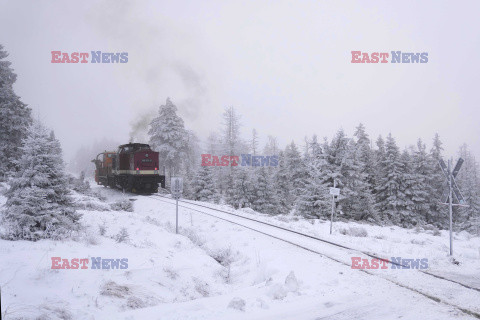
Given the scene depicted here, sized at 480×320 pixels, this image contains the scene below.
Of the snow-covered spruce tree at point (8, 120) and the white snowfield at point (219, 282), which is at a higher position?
the snow-covered spruce tree at point (8, 120)

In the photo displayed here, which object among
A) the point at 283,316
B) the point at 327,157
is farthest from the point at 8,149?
the point at 327,157

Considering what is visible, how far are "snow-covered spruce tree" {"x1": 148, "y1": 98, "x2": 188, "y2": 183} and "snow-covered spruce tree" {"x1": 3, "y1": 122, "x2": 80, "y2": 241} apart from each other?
87.0 ft

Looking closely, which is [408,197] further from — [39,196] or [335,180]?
[39,196]

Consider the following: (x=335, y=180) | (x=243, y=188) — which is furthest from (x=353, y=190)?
(x=243, y=188)

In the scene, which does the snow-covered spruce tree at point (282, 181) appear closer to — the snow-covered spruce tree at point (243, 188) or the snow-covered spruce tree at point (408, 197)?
the snow-covered spruce tree at point (243, 188)

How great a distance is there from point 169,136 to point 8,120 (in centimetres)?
1813

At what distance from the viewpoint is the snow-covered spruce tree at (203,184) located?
2613cm

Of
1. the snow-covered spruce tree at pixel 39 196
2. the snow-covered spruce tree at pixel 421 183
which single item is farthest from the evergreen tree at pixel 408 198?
the snow-covered spruce tree at pixel 39 196

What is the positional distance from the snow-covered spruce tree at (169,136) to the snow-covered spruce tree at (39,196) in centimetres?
2651

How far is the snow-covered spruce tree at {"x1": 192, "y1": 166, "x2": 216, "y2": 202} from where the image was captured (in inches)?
1029

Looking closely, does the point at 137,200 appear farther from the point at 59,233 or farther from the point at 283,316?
the point at 283,316

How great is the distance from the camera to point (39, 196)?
7785mm

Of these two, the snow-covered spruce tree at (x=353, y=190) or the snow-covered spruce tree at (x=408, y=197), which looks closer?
the snow-covered spruce tree at (x=353, y=190)

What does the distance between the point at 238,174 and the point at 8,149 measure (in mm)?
17945
